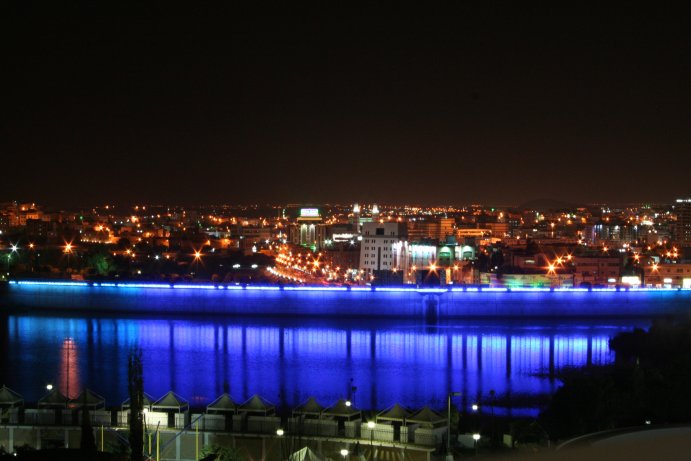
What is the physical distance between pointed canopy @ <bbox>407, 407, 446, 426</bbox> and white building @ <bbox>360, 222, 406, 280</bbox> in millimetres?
15802

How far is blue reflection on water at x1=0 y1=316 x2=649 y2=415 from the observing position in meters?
7.95

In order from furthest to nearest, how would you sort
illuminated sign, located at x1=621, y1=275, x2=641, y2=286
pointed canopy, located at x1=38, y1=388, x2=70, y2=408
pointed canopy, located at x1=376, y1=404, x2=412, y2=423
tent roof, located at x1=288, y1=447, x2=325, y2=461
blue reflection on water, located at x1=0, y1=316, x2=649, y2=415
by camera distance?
1. illuminated sign, located at x1=621, y1=275, x2=641, y2=286
2. blue reflection on water, located at x1=0, y1=316, x2=649, y2=415
3. pointed canopy, located at x1=38, y1=388, x2=70, y2=408
4. pointed canopy, located at x1=376, y1=404, x2=412, y2=423
5. tent roof, located at x1=288, y1=447, x2=325, y2=461

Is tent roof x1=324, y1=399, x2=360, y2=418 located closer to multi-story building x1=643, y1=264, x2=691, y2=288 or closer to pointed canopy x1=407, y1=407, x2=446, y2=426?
pointed canopy x1=407, y1=407, x2=446, y2=426

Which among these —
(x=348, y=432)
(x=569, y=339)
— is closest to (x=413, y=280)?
(x=569, y=339)

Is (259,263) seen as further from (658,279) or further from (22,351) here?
(22,351)

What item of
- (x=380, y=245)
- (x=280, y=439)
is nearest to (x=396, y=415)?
(x=280, y=439)

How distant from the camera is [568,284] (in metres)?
17.7

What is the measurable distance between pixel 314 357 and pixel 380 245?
11316 mm

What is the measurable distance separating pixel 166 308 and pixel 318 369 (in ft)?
20.3

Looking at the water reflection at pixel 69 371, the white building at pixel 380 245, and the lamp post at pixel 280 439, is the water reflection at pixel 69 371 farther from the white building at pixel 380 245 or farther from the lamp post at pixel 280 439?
the white building at pixel 380 245

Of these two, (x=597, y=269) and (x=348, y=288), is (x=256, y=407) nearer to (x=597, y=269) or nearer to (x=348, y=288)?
(x=348, y=288)

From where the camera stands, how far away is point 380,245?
21375mm

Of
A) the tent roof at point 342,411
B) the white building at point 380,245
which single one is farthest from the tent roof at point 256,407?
the white building at point 380,245

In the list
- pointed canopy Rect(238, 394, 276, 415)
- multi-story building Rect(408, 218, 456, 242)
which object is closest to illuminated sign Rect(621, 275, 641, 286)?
pointed canopy Rect(238, 394, 276, 415)
